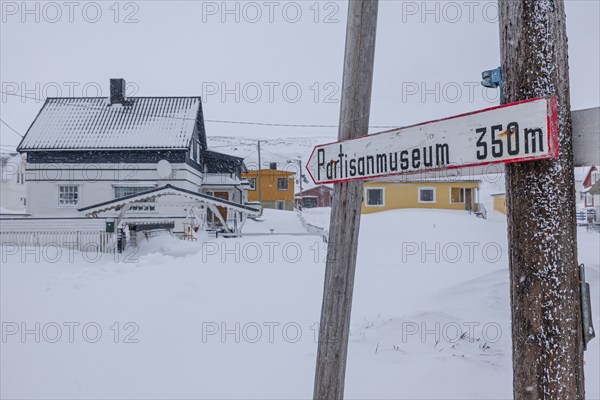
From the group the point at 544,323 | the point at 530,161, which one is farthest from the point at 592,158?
the point at 544,323

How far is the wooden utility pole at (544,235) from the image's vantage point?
2.01m

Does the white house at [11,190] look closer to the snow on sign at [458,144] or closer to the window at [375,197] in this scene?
the window at [375,197]

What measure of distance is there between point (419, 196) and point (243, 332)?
94.0 feet

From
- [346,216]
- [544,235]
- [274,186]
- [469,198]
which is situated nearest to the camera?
[544,235]

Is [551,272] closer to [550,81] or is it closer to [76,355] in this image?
[550,81]

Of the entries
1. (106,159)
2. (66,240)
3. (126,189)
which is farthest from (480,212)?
(66,240)

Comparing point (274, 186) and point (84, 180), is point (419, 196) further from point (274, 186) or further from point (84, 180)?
point (84, 180)

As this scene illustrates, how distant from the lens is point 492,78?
225 centimetres

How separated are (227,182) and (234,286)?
2066cm

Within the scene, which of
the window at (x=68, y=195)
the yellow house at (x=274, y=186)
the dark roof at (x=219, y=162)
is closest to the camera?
the window at (x=68, y=195)

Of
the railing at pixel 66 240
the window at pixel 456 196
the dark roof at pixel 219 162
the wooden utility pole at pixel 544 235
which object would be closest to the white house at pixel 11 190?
the dark roof at pixel 219 162

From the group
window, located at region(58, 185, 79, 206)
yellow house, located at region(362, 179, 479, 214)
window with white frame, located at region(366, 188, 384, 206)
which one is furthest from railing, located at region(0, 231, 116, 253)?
window with white frame, located at region(366, 188, 384, 206)

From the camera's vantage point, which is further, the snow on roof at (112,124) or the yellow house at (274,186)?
the yellow house at (274,186)

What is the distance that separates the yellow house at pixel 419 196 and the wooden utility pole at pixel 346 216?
30.3 meters
